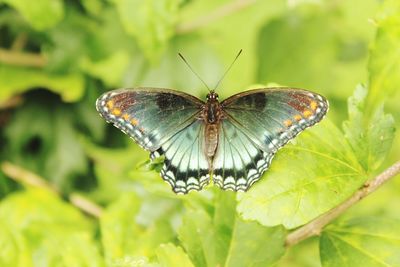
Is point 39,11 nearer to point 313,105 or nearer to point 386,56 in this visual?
point 313,105

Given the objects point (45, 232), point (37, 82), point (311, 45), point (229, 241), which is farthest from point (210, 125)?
point (311, 45)

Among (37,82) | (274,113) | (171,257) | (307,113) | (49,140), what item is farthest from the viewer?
(49,140)

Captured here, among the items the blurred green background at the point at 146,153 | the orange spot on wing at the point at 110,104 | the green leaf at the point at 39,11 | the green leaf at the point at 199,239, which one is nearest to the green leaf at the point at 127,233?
the blurred green background at the point at 146,153

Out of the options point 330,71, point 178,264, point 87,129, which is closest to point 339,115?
point 330,71

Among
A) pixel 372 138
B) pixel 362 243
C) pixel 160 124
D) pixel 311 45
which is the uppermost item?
pixel 311 45

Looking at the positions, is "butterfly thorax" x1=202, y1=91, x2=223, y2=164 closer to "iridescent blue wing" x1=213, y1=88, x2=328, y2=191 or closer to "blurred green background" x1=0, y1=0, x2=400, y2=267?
"iridescent blue wing" x1=213, y1=88, x2=328, y2=191

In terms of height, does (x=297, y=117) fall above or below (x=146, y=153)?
below

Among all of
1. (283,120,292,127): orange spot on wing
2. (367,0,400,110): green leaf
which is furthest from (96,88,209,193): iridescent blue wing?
(367,0,400,110): green leaf
